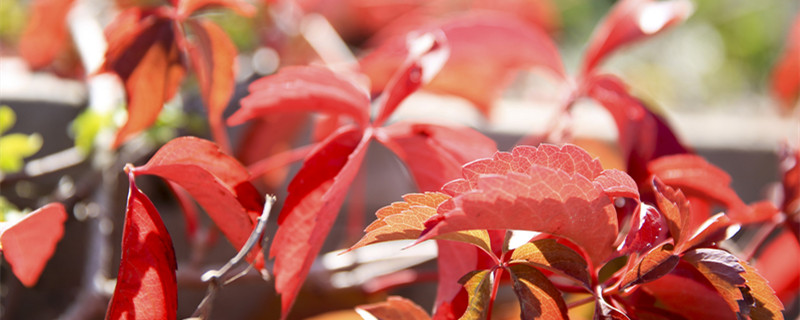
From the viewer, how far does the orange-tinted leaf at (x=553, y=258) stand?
27 centimetres

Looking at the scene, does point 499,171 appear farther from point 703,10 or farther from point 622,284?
point 703,10

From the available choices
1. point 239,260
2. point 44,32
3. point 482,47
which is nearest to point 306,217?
point 239,260

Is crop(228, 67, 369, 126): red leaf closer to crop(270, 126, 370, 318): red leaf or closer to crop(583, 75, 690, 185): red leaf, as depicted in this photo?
crop(270, 126, 370, 318): red leaf

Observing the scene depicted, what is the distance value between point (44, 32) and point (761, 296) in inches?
30.4

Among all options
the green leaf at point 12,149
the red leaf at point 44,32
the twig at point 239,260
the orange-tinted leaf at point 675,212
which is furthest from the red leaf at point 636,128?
the red leaf at point 44,32

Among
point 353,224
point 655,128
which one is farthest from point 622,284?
point 353,224

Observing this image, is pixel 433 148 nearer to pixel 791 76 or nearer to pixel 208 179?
pixel 208 179

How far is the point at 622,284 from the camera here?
0.92 ft

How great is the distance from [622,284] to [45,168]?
471mm

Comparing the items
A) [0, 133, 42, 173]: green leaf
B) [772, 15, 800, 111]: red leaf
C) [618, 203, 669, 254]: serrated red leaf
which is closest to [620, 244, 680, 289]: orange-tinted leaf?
[618, 203, 669, 254]: serrated red leaf

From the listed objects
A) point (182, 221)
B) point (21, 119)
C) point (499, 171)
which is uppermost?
point (499, 171)

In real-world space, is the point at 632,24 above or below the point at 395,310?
above

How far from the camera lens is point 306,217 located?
310 mm

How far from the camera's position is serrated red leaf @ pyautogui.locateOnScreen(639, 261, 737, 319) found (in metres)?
0.30
